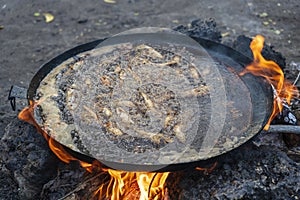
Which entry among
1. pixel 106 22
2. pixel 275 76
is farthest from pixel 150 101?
pixel 106 22

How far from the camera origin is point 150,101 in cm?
279

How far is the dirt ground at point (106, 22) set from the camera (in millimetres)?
4980

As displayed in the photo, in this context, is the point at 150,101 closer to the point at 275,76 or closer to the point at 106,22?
the point at 275,76

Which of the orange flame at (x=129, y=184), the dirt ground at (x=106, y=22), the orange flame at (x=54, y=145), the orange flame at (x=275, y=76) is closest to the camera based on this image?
the orange flame at (x=54, y=145)

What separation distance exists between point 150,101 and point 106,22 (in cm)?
312

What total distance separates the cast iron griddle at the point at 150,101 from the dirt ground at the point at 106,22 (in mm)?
1780

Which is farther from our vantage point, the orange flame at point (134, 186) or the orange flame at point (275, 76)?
the orange flame at point (275, 76)

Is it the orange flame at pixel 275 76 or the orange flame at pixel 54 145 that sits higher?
the orange flame at pixel 275 76

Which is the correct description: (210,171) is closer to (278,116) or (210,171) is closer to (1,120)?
(278,116)

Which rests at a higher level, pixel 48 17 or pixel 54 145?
pixel 54 145

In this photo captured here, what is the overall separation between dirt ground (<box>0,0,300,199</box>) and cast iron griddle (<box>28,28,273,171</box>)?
1.78 meters

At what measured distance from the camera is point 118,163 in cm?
215

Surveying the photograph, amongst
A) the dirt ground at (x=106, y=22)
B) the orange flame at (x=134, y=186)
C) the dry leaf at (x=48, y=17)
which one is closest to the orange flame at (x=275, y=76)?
the orange flame at (x=134, y=186)

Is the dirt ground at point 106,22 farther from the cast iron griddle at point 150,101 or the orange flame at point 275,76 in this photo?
the cast iron griddle at point 150,101
